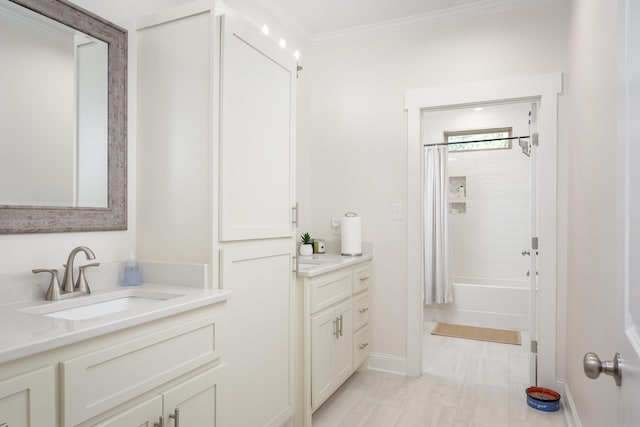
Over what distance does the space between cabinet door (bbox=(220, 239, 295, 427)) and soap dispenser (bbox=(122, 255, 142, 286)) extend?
14.8 inches

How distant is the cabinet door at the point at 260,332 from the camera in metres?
1.72

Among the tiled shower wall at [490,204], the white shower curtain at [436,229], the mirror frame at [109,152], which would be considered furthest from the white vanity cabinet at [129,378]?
the tiled shower wall at [490,204]

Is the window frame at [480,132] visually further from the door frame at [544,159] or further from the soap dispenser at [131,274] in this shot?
the soap dispenser at [131,274]

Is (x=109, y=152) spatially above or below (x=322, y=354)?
above

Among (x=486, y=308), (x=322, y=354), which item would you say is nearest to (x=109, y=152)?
(x=322, y=354)

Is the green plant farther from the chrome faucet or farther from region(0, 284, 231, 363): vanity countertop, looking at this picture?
the chrome faucet

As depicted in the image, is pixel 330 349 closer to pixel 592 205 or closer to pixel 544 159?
pixel 592 205

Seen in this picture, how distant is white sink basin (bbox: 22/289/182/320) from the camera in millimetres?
1360

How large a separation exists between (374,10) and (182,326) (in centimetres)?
261

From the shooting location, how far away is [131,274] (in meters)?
1.70

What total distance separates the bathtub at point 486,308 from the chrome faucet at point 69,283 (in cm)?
386

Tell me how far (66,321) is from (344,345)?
1851mm

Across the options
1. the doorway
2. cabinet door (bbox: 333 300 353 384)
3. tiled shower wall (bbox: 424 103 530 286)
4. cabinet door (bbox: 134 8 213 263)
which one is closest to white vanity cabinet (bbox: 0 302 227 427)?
cabinet door (bbox: 134 8 213 263)

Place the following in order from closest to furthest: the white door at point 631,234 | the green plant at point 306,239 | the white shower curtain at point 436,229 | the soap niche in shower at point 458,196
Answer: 1. the white door at point 631,234
2. the green plant at point 306,239
3. the white shower curtain at point 436,229
4. the soap niche in shower at point 458,196
